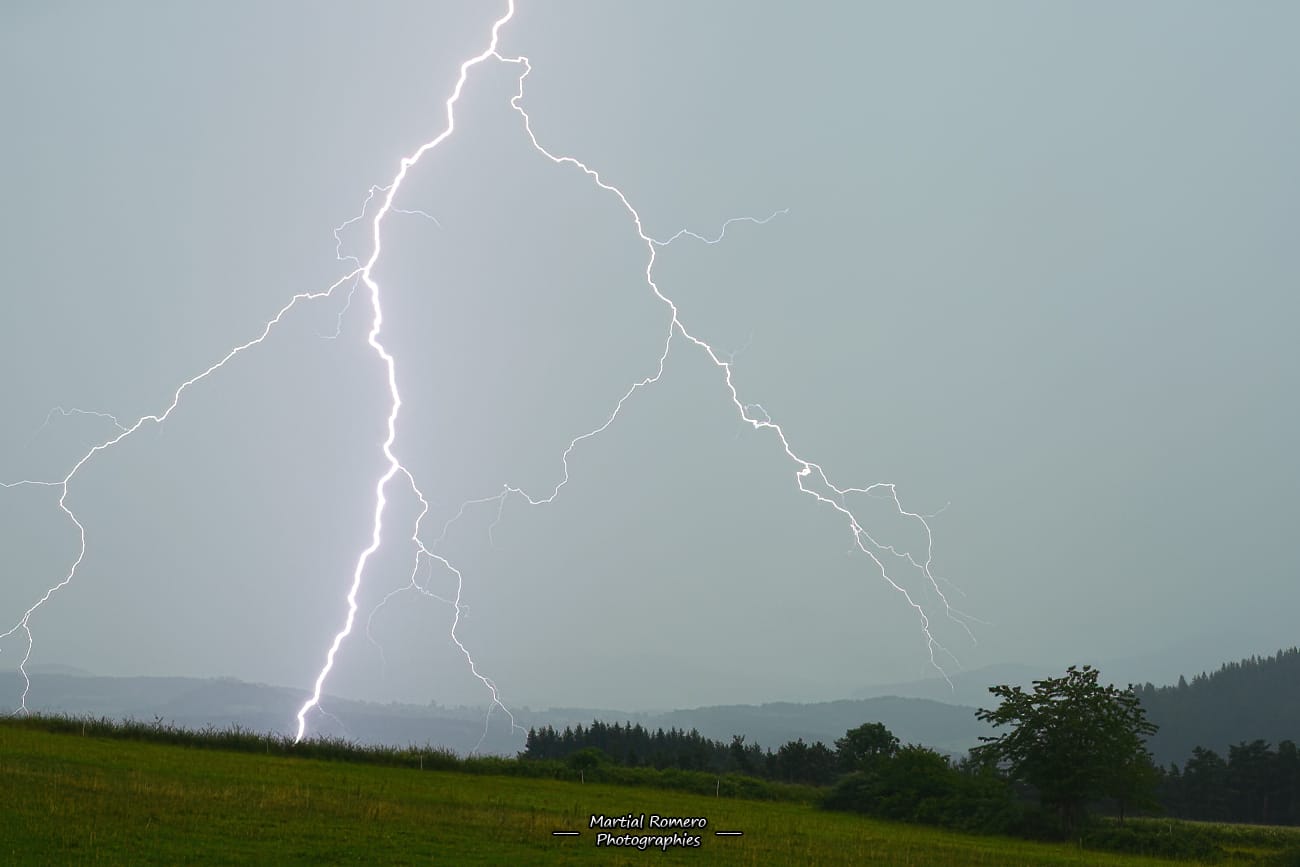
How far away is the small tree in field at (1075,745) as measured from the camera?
24.0 metres

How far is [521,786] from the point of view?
80.8 ft

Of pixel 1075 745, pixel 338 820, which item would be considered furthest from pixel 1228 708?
pixel 338 820

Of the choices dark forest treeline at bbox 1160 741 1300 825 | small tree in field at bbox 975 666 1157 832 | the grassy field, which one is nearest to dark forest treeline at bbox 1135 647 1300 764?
dark forest treeline at bbox 1160 741 1300 825

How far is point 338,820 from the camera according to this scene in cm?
1470

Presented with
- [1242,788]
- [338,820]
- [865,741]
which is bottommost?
[1242,788]

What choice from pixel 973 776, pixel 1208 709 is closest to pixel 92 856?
pixel 973 776

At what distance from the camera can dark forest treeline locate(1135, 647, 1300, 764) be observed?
11469 centimetres

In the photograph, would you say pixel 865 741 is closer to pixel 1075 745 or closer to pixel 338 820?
pixel 1075 745

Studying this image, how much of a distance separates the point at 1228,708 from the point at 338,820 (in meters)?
135

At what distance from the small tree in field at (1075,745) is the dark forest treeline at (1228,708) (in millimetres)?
97487

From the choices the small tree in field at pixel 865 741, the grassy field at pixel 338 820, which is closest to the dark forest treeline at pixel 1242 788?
the small tree in field at pixel 865 741

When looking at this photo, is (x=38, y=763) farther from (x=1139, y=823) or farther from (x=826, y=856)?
(x=1139, y=823)

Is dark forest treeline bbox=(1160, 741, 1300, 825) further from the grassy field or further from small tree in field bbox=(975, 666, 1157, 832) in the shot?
the grassy field

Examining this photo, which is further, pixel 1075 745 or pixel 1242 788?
pixel 1242 788
